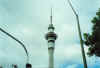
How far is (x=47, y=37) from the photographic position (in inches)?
1581

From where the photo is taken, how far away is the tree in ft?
93.9

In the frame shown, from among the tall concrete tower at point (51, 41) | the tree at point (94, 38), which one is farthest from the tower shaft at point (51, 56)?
the tree at point (94, 38)

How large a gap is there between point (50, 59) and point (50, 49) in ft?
6.73

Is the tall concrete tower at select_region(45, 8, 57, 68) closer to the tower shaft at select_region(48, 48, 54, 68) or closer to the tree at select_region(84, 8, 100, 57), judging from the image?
the tower shaft at select_region(48, 48, 54, 68)

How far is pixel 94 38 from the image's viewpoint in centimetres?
2900

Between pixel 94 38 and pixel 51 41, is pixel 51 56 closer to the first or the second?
pixel 51 41

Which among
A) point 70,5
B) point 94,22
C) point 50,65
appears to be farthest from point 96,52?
point 70,5

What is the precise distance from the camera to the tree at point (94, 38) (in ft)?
93.9

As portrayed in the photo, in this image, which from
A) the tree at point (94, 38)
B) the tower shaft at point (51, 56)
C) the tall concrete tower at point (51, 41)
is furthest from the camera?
the tall concrete tower at point (51, 41)

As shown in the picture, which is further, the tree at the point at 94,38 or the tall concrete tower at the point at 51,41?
the tall concrete tower at the point at 51,41

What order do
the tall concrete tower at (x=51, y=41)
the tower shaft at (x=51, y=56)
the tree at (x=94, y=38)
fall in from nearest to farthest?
the tree at (x=94, y=38)
the tower shaft at (x=51, y=56)
the tall concrete tower at (x=51, y=41)

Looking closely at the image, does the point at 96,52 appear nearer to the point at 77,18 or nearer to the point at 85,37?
the point at 85,37

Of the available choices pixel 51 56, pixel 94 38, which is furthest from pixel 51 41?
pixel 94 38

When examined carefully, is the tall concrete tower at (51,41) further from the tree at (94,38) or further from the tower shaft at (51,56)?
the tree at (94,38)
